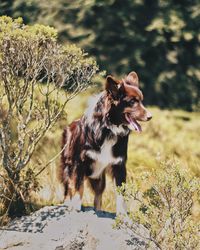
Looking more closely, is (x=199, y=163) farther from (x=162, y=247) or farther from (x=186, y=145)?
(x=162, y=247)

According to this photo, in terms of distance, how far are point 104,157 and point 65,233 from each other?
2.40 ft

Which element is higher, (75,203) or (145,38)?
(145,38)

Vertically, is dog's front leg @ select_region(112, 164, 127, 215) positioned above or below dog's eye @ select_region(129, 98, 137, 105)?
below

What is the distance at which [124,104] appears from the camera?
6.13m

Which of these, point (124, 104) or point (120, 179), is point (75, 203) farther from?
point (124, 104)

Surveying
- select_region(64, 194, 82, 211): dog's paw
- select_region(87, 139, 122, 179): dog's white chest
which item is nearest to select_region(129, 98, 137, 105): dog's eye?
select_region(87, 139, 122, 179): dog's white chest

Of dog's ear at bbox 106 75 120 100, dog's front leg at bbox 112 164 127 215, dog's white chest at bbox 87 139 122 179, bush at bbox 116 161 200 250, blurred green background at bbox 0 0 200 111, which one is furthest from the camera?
blurred green background at bbox 0 0 200 111

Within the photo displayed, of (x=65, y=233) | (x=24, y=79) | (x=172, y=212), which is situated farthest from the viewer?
(x=24, y=79)

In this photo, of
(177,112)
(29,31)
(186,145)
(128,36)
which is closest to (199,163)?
(186,145)

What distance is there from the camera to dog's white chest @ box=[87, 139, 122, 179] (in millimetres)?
6305

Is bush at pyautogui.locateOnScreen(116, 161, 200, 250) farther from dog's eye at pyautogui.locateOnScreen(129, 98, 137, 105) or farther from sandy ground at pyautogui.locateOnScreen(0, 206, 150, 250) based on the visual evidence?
dog's eye at pyautogui.locateOnScreen(129, 98, 137, 105)

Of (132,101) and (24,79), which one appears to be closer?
(132,101)

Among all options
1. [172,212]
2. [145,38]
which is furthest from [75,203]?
[145,38]

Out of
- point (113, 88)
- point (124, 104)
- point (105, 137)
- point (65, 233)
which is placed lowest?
point (65, 233)
